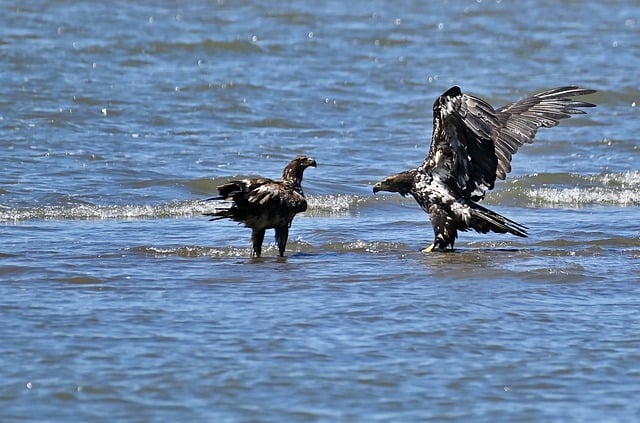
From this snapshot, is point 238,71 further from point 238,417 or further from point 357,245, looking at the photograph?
point 238,417

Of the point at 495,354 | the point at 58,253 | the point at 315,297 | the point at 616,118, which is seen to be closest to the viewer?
the point at 495,354

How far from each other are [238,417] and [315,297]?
2204 mm

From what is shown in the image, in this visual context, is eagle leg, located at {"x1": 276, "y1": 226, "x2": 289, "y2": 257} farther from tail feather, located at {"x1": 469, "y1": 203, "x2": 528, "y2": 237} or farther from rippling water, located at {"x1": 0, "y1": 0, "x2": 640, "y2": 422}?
tail feather, located at {"x1": 469, "y1": 203, "x2": 528, "y2": 237}

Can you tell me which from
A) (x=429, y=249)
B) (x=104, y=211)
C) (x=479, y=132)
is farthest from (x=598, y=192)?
(x=104, y=211)

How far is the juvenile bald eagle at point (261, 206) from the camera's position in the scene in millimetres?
9250

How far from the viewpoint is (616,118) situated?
55.0 feet

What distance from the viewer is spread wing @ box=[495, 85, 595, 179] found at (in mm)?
10719

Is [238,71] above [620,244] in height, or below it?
above

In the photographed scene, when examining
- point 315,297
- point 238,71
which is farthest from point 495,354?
point 238,71

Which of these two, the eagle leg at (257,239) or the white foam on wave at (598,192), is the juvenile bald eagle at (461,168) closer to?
the eagle leg at (257,239)

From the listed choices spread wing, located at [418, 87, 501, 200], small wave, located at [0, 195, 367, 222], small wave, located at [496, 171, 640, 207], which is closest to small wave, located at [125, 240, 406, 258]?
spread wing, located at [418, 87, 501, 200]

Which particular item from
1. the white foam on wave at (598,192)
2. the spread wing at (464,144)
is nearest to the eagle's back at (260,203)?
the spread wing at (464,144)

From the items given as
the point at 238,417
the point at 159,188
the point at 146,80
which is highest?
the point at 146,80

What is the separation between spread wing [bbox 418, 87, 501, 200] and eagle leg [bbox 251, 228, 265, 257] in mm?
1509
